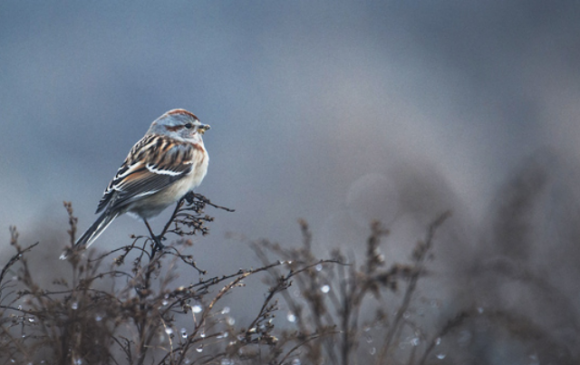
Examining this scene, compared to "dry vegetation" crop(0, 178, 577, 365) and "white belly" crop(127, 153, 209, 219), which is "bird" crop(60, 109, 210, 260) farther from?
"dry vegetation" crop(0, 178, 577, 365)

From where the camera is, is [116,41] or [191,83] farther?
[116,41]

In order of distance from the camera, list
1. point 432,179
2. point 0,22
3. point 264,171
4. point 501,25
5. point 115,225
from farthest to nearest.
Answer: point 501,25 → point 0,22 → point 264,171 → point 115,225 → point 432,179

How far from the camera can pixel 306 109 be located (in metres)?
38.2

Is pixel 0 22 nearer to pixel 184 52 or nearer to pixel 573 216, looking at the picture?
pixel 184 52

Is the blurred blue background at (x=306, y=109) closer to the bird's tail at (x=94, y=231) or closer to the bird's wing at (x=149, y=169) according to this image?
the bird's wing at (x=149, y=169)

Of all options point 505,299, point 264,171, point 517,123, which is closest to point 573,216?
point 505,299

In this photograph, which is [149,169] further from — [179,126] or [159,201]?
[179,126]

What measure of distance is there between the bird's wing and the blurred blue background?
4.94ft

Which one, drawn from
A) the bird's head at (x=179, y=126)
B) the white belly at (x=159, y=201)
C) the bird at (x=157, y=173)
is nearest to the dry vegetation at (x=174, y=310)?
the bird at (x=157, y=173)

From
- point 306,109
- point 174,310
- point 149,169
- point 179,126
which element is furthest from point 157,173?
point 306,109

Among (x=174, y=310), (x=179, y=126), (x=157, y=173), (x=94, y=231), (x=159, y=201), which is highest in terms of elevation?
(x=179, y=126)

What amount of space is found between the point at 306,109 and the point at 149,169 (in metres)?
32.4

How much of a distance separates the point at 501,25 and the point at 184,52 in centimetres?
2616

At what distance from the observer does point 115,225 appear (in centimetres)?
2014
